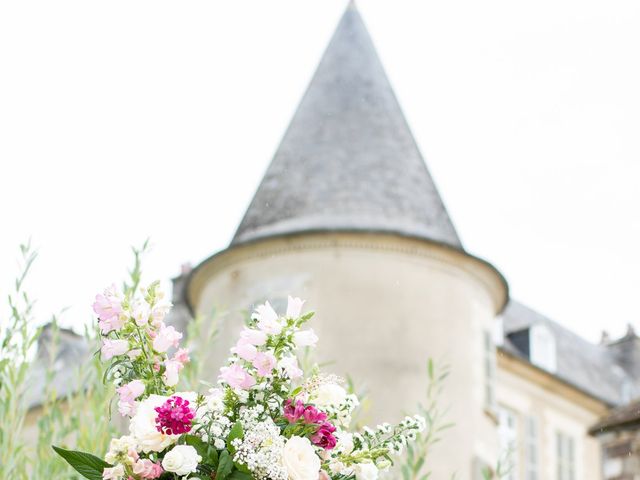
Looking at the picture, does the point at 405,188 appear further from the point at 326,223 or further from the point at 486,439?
the point at 486,439

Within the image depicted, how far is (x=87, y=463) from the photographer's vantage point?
2.26 m

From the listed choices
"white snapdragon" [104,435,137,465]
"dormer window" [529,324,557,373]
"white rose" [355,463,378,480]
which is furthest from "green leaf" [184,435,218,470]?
"dormer window" [529,324,557,373]

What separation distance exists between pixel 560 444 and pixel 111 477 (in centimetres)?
1981

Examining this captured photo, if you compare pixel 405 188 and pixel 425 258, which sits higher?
pixel 405 188

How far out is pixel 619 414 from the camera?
14.1 meters

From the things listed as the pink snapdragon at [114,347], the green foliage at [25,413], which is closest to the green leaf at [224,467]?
the pink snapdragon at [114,347]

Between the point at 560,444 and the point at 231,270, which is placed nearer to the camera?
the point at 231,270

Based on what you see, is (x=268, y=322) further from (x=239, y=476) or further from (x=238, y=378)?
(x=239, y=476)

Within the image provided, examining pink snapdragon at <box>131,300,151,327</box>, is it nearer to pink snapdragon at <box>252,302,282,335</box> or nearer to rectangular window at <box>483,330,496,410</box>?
pink snapdragon at <box>252,302,282,335</box>

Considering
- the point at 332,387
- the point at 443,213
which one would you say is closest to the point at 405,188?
the point at 443,213

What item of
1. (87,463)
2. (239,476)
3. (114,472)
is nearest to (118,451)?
(114,472)

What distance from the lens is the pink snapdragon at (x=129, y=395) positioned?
2.30 metres

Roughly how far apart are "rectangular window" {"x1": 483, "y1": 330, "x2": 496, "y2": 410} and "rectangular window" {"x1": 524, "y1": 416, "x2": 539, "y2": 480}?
586cm

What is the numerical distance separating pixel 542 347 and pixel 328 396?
65.4ft
